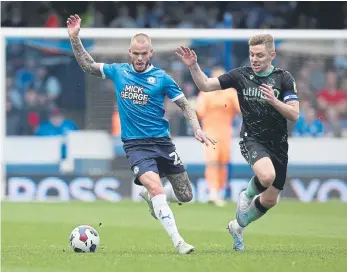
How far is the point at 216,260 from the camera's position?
883 cm

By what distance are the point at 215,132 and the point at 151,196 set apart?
8.56 metres

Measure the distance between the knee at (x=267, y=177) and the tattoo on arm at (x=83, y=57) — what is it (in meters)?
2.03

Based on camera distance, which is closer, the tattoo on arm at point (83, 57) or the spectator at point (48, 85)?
the tattoo on arm at point (83, 57)

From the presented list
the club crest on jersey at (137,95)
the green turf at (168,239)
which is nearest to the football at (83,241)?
the green turf at (168,239)

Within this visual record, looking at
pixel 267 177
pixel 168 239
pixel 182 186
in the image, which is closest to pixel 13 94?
pixel 168 239

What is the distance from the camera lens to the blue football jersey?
1001cm

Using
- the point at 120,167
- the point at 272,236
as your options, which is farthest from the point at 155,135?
the point at 120,167

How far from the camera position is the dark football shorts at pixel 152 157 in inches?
383

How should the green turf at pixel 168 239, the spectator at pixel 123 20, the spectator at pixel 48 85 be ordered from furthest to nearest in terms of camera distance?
the spectator at pixel 123 20 < the spectator at pixel 48 85 < the green turf at pixel 168 239

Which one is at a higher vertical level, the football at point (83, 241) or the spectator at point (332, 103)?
the spectator at point (332, 103)

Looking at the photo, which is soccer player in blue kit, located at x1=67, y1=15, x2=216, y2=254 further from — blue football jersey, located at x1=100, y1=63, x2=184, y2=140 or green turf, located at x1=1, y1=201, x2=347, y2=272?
green turf, located at x1=1, y1=201, x2=347, y2=272

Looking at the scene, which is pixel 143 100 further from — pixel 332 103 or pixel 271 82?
pixel 332 103

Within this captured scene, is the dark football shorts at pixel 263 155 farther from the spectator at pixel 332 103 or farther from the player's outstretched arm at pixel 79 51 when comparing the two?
the spectator at pixel 332 103

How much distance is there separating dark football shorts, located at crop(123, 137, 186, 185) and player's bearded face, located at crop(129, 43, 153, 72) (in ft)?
2.46
